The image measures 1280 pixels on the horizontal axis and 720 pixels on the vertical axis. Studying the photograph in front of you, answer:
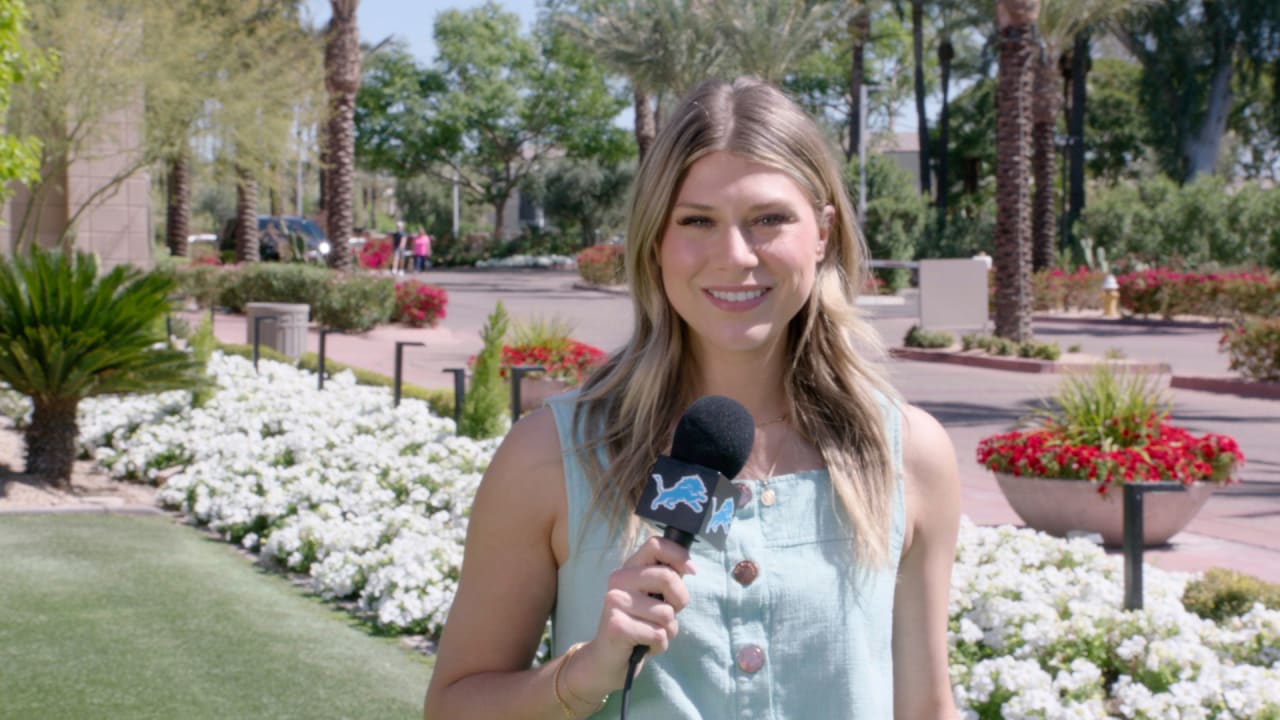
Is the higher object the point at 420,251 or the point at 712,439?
the point at 420,251

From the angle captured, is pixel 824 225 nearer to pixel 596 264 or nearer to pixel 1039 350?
pixel 1039 350

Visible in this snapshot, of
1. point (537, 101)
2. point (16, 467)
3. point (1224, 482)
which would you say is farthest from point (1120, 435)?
point (537, 101)

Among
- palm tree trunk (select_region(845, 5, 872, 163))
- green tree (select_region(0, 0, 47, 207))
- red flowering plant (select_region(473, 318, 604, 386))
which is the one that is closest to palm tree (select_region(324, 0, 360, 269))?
red flowering plant (select_region(473, 318, 604, 386))

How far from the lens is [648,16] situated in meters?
42.4

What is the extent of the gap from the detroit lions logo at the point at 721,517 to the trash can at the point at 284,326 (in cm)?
1886

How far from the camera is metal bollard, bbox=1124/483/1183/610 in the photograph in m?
5.46

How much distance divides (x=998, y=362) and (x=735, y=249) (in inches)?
790

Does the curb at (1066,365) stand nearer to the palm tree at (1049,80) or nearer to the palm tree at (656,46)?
the palm tree at (1049,80)

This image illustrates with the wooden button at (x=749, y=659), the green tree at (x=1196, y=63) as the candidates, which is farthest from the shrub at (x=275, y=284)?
the green tree at (x=1196, y=63)

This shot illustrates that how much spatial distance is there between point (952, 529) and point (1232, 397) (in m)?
17.1

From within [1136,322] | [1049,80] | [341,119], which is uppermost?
[1049,80]

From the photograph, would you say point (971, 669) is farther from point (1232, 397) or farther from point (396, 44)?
point (396, 44)

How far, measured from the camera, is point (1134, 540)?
5461 millimetres

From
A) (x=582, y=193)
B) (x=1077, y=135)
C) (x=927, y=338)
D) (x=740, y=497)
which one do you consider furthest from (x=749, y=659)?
(x=582, y=193)
